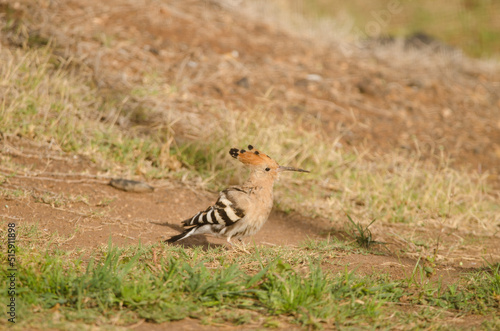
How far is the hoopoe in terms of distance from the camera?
4285mm

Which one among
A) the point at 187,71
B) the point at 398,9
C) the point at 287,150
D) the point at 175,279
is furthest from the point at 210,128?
the point at 398,9

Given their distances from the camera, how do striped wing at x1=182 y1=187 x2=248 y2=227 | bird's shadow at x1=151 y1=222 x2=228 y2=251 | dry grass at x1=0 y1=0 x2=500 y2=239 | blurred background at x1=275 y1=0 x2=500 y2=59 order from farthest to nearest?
blurred background at x1=275 y1=0 x2=500 y2=59 < dry grass at x1=0 y1=0 x2=500 y2=239 < bird's shadow at x1=151 y1=222 x2=228 y2=251 < striped wing at x1=182 y1=187 x2=248 y2=227

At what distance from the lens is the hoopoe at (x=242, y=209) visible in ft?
14.1

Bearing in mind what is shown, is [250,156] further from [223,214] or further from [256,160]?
[223,214]

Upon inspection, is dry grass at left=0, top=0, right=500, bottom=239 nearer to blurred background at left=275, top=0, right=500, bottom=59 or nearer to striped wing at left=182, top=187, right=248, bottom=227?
striped wing at left=182, top=187, right=248, bottom=227

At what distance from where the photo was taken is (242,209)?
4.30 metres

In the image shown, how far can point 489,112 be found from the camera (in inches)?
356

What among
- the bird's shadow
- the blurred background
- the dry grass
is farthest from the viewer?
the blurred background

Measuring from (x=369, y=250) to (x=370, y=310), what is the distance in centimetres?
128

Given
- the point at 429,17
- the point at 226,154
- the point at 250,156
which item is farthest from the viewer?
the point at 429,17

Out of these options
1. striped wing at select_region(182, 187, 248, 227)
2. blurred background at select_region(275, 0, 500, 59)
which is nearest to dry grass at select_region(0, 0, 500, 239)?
striped wing at select_region(182, 187, 248, 227)

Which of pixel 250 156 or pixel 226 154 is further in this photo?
pixel 226 154

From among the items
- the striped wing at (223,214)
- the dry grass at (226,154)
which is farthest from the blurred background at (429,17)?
the striped wing at (223,214)

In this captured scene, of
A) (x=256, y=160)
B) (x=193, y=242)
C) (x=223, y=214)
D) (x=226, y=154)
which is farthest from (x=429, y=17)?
(x=223, y=214)
